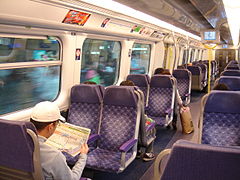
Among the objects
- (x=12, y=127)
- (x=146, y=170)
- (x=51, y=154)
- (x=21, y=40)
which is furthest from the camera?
(x=146, y=170)

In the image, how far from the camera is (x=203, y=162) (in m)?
1.57

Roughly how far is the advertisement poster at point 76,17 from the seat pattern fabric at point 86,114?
1.18m

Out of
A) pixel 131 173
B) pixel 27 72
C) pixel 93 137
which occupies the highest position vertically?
pixel 27 72

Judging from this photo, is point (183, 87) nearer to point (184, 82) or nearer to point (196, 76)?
point (184, 82)

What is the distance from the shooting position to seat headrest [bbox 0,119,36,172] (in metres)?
1.96

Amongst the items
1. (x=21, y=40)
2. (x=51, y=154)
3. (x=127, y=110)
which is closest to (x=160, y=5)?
(x=127, y=110)

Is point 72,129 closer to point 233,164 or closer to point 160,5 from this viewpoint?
point 233,164

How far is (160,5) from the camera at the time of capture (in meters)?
4.93

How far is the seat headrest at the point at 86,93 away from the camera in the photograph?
4.27 meters

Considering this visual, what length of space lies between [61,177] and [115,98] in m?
2.02

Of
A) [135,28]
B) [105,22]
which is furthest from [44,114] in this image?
[135,28]

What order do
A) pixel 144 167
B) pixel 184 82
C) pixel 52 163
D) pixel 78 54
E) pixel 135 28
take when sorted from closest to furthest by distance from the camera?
pixel 52 163 < pixel 144 167 < pixel 78 54 < pixel 135 28 < pixel 184 82

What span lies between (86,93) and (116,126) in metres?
0.64

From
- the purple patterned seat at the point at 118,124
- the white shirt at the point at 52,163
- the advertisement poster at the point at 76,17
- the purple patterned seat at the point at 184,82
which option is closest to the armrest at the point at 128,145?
the purple patterned seat at the point at 118,124
